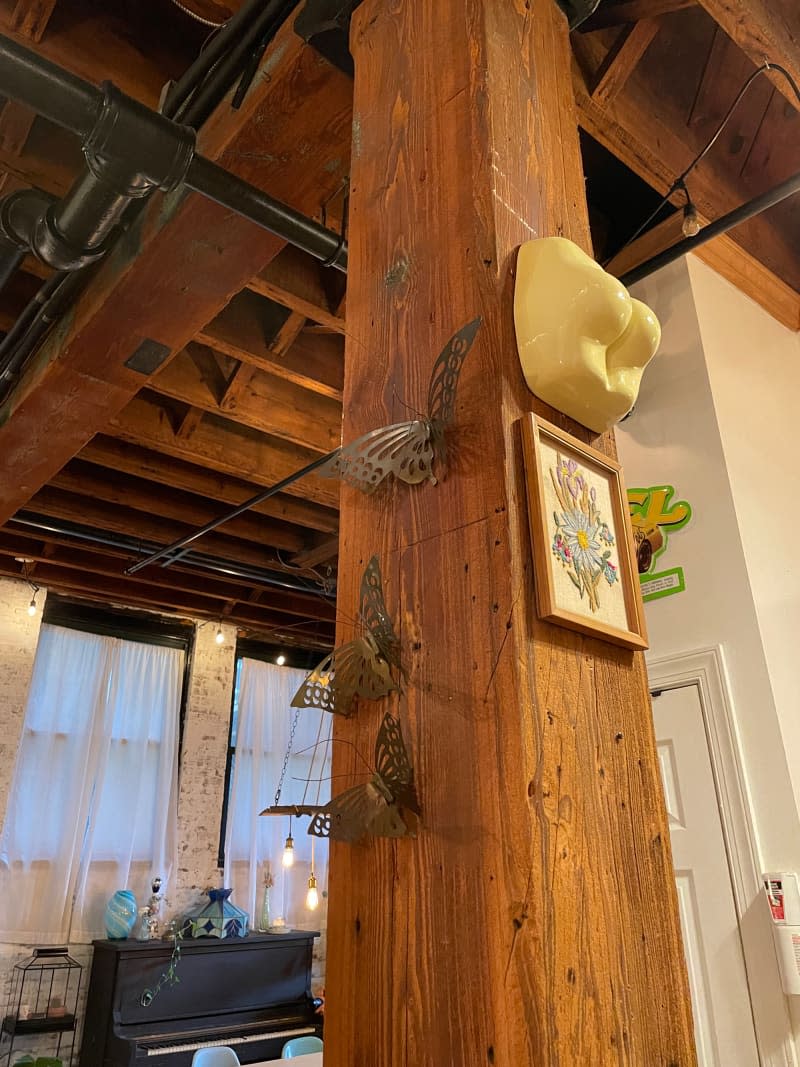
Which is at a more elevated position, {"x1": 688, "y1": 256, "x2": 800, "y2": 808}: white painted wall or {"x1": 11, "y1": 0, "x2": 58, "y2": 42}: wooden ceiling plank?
{"x1": 11, "y1": 0, "x2": 58, "y2": 42}: wooden ceiling plank

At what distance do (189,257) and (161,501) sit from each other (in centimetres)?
305

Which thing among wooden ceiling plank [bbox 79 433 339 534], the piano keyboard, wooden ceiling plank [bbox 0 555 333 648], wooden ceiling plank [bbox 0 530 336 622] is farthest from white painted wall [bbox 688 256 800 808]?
the piano keyboard

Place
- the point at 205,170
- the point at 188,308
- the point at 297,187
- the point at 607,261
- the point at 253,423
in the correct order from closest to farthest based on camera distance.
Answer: the point at 205,170 → the point at 297,187 → the point at 188,308 → the point at 607,261 → the point at 253,423

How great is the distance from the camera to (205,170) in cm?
180

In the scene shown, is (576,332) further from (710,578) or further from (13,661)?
(13,661)

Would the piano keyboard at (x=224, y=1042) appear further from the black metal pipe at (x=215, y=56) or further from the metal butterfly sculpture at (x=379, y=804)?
the black metal pipe at (x=215, y=56)

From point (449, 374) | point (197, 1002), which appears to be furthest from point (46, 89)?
point (197, 1002)

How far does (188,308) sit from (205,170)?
1.93ft

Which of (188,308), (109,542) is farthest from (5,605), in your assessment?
(188,308)

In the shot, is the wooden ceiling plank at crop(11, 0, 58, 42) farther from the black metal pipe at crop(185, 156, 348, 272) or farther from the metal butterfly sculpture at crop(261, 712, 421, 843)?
the metal butterfly sculpture at crop(261, 712, 421, 843)

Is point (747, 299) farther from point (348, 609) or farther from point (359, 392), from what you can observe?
point (348, 609)

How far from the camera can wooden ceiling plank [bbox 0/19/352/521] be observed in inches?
70.0

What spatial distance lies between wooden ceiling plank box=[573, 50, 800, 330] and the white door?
71.2 inches

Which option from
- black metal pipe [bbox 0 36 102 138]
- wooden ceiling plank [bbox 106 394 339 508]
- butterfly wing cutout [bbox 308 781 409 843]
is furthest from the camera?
wooden ceiling plank [bbox 106 394 339 508]
